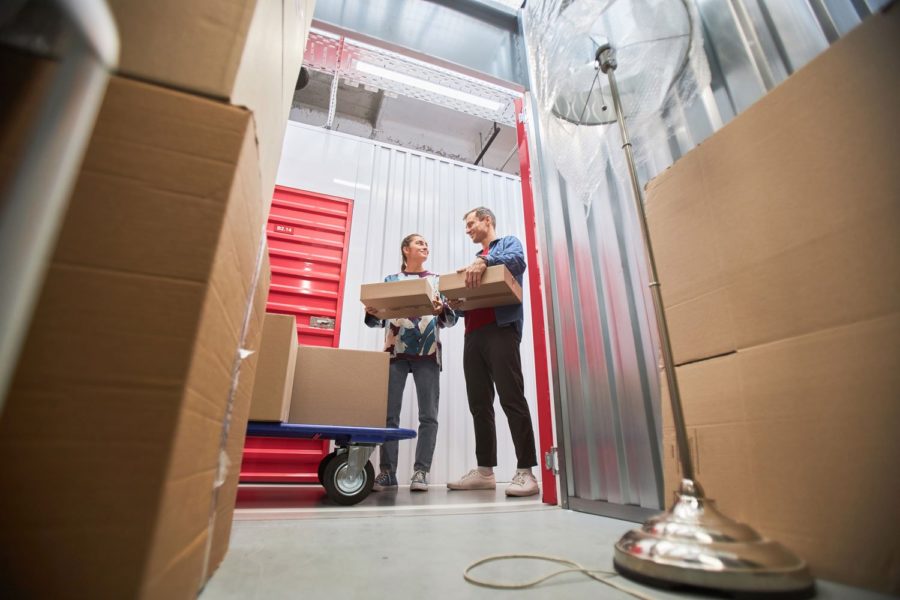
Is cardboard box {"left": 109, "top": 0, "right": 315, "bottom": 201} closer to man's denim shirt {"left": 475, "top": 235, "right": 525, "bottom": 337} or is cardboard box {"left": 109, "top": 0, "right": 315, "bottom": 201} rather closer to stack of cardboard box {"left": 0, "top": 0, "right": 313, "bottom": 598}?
stack of cardboard box {"left": 0, "top": 0, "right": 313, "bottom": 598}

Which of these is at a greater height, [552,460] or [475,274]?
[475,274]

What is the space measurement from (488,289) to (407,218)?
166 centimetres

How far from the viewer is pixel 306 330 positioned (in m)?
2.75

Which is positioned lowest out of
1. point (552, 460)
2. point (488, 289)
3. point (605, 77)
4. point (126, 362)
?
point (552, 460)

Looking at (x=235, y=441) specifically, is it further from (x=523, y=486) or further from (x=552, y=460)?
(x=523, y=486)

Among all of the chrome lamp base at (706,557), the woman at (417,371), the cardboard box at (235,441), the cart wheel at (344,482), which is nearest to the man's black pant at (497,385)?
the woman at (417,371)

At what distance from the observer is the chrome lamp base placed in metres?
0.57

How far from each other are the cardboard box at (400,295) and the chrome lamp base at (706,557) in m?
1.35

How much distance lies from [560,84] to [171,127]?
3.47ft

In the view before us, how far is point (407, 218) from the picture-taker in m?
3.26

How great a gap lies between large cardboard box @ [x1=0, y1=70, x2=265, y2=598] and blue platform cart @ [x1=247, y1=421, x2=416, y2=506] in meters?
1.32

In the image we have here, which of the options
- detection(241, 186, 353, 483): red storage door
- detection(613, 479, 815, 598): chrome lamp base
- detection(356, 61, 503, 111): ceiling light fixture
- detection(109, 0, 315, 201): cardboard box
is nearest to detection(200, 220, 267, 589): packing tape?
detection(109, 0, 315, 201): cardboard box

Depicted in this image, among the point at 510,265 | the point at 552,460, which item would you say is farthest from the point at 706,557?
the point at 510,265

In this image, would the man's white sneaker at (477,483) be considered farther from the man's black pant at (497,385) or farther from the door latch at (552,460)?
the door latch at (552,460)
